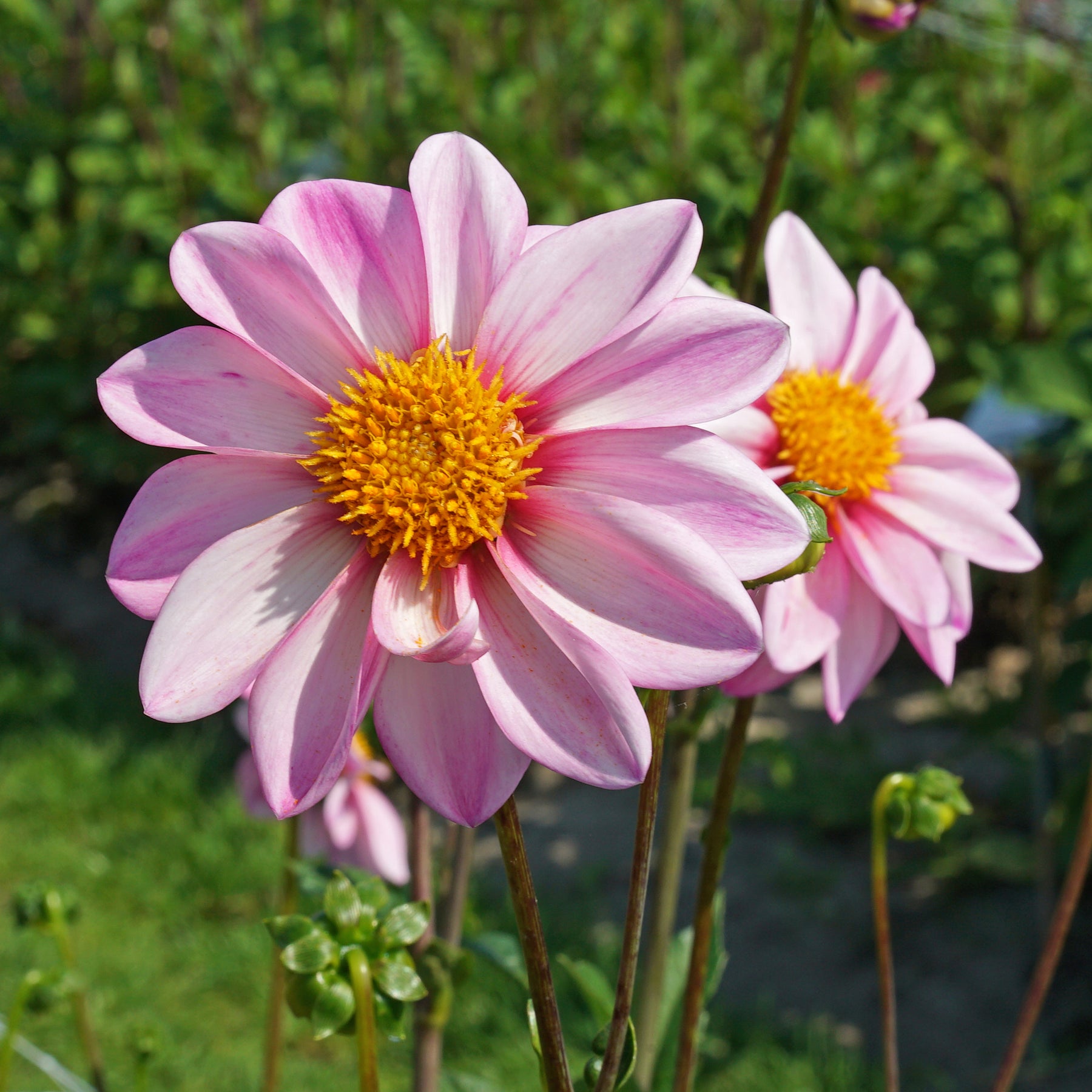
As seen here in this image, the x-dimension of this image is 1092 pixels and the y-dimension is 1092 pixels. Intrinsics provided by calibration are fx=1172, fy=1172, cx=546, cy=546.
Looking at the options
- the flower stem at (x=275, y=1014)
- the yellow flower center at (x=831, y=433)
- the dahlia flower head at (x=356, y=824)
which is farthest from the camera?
the dahlia flower head at (x=356, y=824)

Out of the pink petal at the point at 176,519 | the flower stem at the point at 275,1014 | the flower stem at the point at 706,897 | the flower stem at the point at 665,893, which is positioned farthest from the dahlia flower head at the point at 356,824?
the pink petal at the point at 176,519

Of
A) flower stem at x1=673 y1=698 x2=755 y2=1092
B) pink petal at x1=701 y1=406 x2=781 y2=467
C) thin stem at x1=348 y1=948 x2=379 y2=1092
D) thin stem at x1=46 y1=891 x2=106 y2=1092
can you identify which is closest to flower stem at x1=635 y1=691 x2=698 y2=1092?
flower stem at x1=673 y1=698 x2=755 y2=1092

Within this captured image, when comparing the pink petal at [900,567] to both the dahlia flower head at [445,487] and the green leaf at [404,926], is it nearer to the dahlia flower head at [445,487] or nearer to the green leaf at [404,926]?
the dahlia flower head at [445,487]

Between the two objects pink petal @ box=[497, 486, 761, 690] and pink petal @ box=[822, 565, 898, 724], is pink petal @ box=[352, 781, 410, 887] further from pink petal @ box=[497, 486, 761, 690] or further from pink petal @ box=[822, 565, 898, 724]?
pink petal @ box=[497, 486, 761, 690]

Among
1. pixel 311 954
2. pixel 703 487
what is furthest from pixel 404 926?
pixel 703 487

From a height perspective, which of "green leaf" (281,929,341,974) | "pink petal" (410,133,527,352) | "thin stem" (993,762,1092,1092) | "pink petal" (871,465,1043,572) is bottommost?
"thin stem" (993,762,1092,1092)
